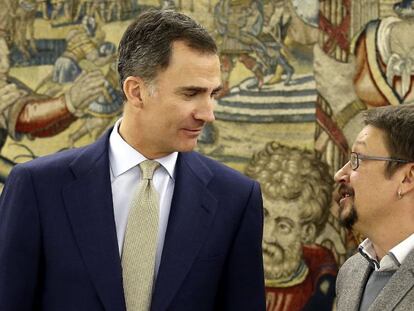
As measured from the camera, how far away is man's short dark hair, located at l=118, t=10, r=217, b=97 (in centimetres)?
332

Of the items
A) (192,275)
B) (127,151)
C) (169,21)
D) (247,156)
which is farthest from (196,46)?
(247,156)

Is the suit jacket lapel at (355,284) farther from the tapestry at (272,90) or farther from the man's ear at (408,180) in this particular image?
the tapestry at (272,90)

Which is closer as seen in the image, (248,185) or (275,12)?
(248,185)

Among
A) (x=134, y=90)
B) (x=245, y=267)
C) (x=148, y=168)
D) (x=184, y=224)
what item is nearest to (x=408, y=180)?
(x=245, y=267)

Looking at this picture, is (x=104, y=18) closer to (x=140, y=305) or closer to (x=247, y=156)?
(x=247, y=156)

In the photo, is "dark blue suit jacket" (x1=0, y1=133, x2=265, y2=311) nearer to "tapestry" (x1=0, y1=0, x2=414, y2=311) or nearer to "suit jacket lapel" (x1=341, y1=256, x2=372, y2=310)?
"suit jacket lapel" (x1=341, y1=256, x2=372, y2=310)

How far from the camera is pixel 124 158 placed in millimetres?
3369

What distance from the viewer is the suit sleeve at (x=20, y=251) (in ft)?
10.5

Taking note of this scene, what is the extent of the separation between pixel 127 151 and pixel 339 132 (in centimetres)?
275

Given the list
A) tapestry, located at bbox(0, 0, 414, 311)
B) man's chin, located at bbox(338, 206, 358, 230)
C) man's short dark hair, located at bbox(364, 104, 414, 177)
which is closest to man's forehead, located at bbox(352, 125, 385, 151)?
man's short dark hair, located at bbox(364, 104, 414, 177)

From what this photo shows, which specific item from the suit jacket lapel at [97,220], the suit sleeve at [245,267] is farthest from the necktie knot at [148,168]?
the suit sleeve at [245,267]

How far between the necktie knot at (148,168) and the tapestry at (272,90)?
255 cm

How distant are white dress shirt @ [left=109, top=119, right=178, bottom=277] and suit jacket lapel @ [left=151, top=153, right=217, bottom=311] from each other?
4 centimetres

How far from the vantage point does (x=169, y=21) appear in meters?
3.33
